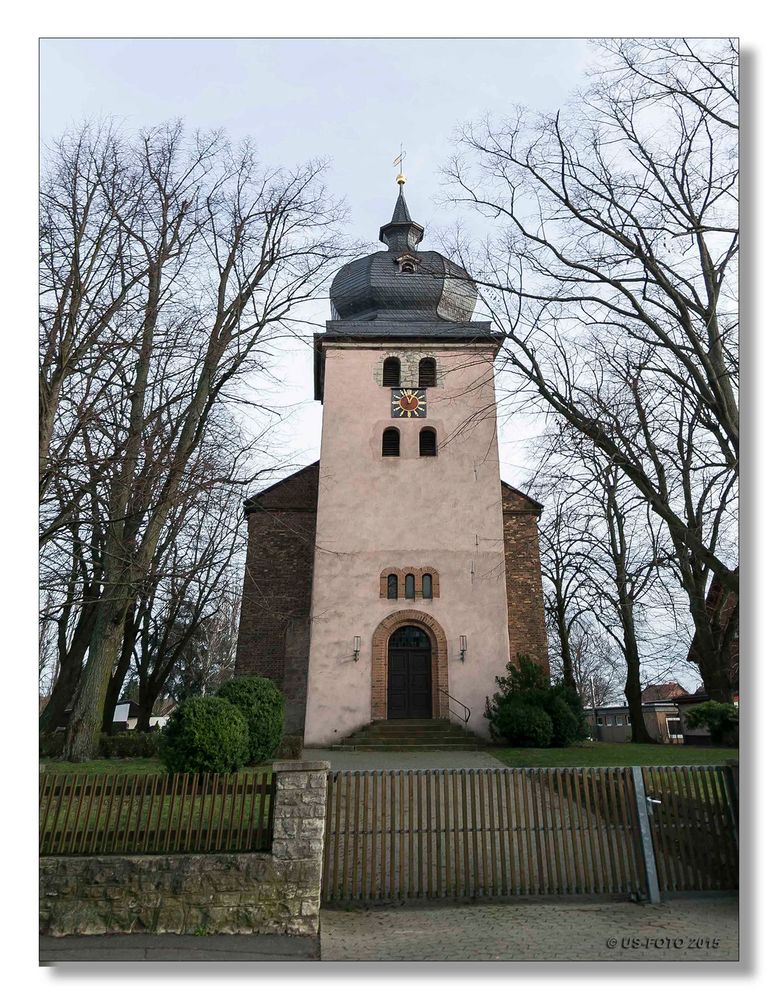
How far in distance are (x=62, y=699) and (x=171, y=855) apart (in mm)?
12882

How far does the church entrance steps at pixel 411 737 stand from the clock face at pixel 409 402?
834 centimetres

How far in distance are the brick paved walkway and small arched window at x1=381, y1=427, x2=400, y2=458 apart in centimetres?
1573

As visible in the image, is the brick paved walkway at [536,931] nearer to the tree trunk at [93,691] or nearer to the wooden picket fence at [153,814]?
the wooden picket fence at [153,814]

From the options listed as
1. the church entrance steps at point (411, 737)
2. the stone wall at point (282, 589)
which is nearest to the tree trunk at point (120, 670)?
the stone wall at point (282, 589)

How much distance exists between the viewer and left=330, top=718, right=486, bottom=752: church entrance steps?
18.0 metres

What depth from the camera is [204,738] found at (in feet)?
38.2

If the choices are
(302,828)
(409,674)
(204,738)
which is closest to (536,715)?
(409,674)

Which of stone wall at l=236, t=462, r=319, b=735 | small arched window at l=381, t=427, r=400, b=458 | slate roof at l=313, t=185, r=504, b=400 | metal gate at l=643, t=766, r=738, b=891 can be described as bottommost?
metal gate at l=643, t=766, r=738, b=891

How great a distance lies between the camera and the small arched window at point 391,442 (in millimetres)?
21906

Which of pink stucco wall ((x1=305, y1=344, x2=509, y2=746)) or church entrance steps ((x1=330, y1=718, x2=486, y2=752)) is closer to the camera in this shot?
church entrance steps ((x1=330, y1=718, x2=486, y2=752))

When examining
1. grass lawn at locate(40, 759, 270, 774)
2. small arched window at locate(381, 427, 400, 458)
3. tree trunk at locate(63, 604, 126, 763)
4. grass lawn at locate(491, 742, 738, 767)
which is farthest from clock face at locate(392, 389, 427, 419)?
tree trunk at locate(63, 604, 126, 763)

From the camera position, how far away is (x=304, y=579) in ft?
76.4

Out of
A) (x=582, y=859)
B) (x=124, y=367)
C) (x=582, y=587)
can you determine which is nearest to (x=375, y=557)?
(x=582, y=587)

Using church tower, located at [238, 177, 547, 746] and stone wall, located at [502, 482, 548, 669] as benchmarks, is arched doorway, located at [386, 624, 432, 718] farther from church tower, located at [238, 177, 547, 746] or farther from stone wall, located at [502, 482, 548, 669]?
stone wall, located at [502, 482, 548, 669]
